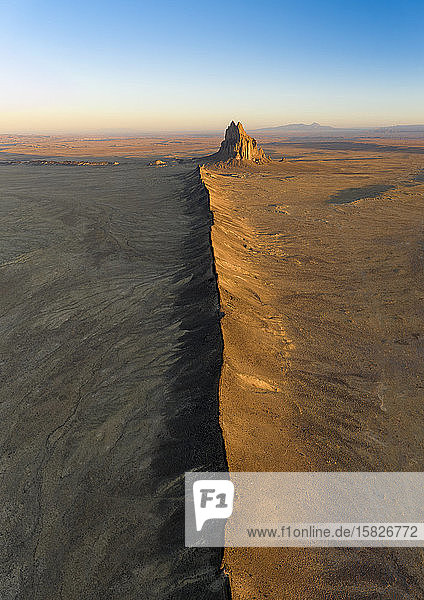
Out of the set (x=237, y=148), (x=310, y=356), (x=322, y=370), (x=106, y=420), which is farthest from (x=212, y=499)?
(x=237, y=148)

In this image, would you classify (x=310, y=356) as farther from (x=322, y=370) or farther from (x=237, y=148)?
(x=237, y=148)

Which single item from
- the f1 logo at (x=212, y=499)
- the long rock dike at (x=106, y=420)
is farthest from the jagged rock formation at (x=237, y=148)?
the f1 logo at (x=212, y=499)

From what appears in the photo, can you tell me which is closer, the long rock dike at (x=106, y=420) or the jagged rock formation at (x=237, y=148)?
the long rock dike at (x=106, y=420)

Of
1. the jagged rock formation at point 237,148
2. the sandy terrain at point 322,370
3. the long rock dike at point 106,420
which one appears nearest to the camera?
the sandy terrain at point 322,370

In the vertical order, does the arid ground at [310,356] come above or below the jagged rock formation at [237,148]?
below

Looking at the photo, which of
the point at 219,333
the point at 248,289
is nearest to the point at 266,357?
the point at 219,333

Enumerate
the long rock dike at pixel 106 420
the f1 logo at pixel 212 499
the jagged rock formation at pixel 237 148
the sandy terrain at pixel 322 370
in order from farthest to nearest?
the jagged rock formation at pixel 237 148 → the f1 logo at pixel 212 499 → the long rock dike at pixel 106 420 → the sandy terrain at pixel 322 370

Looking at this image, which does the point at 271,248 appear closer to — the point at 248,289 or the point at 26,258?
the point at 248,289

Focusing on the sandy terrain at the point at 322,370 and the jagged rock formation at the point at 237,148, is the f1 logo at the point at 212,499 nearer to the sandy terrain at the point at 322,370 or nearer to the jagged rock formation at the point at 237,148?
the sandy terrain at the point at 322,370
